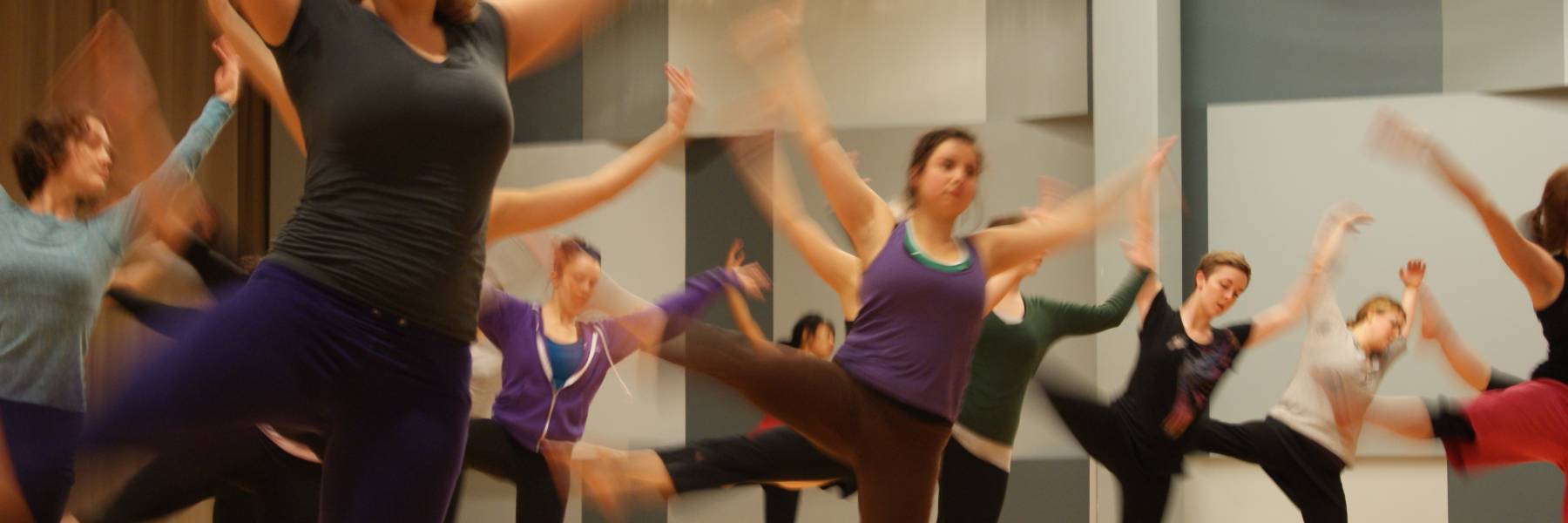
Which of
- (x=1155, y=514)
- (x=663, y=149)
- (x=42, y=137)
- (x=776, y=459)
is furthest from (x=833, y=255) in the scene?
(x=42, y=137)

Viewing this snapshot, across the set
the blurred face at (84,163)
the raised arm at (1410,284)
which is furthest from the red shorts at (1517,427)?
the blurred face at (84,163)

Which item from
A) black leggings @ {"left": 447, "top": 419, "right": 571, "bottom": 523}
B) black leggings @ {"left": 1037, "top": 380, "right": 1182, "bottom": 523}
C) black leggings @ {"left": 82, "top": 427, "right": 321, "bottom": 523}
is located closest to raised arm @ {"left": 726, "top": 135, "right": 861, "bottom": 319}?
black leggings @ {"left": 1037, "top": 380, "right": 1182, "bottom": 523}

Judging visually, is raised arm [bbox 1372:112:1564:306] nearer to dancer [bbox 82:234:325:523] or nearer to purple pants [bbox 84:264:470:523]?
purple pants [bbox 84:264:470:523]

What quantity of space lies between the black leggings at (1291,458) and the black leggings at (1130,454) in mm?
220

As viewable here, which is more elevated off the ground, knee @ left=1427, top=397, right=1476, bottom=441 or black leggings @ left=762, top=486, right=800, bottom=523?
knee @ left=1427, top=397, right=1476, bottom=441

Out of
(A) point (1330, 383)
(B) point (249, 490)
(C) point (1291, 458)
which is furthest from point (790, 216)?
(A) point (1330, 383)

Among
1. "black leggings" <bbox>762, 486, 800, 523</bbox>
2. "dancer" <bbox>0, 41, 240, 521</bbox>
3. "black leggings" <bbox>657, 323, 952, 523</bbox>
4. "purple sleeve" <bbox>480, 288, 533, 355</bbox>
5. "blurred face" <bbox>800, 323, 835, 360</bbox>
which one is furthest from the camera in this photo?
"blurred face" <bbox>800, 323, 835, 360</bbox>

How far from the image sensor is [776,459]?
373 centimetres

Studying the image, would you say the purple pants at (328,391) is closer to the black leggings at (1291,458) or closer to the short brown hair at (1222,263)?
the black leggings at (1291,458)

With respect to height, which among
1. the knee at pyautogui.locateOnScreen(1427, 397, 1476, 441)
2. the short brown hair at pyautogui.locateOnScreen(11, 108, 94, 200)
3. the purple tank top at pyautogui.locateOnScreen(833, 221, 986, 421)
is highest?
the short brown hair at pyautogui.locateOnScreen(11, 108, 94, 200)

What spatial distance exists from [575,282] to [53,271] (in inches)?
65.6

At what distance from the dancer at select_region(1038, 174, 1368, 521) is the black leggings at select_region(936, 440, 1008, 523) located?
1.41 feet

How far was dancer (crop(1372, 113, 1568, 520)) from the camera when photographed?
3342 millimetres

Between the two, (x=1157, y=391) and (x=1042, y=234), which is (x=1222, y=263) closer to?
(x=1157, y=391)
